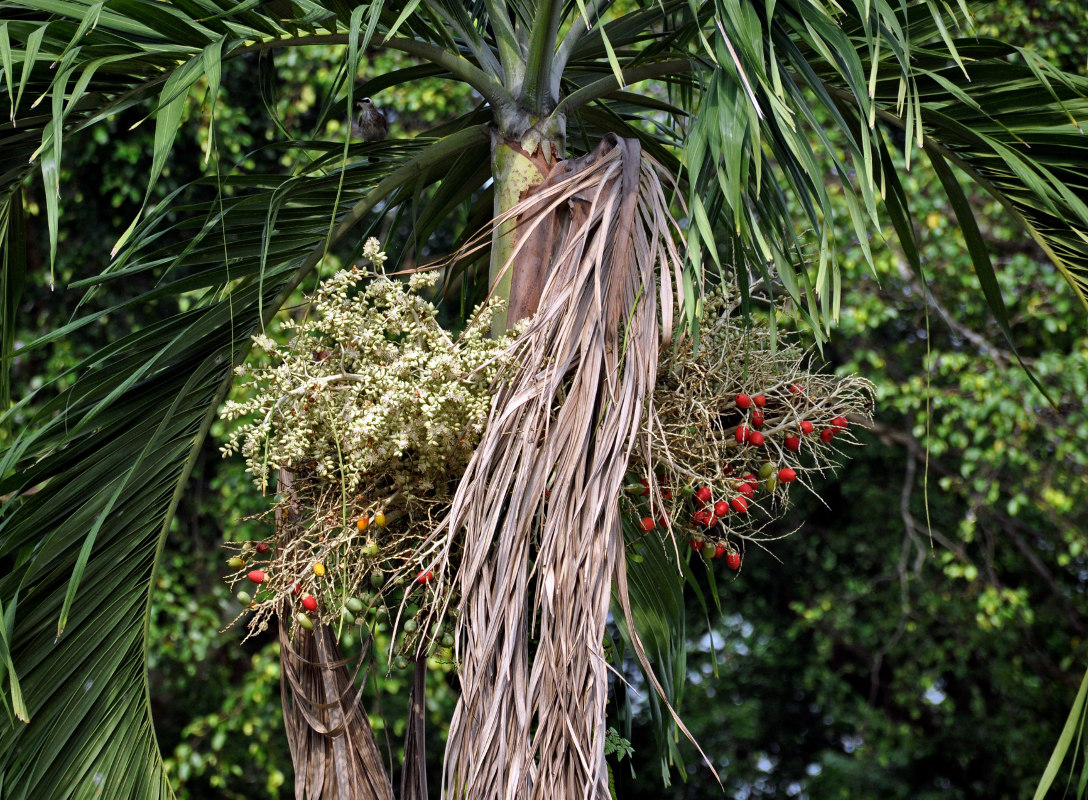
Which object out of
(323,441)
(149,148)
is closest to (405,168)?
(323,441)

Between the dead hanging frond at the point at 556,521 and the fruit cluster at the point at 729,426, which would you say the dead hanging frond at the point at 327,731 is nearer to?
the dead hanging frond at the point at 556,521

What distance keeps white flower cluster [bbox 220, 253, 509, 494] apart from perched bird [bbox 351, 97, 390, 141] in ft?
2.09

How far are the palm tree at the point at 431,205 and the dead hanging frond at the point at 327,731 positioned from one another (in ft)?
0.66

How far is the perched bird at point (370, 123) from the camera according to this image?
1942 millimetres

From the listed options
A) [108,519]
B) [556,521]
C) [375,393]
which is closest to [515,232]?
[375,393]

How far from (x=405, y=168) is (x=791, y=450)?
0.72 meters

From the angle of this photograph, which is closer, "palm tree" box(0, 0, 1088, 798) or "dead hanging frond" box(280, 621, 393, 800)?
"palm tree" box(0, 0, 1088, 798)

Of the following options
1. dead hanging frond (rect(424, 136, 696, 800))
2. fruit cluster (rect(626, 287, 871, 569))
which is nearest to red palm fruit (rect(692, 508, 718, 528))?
fruit cluster (rect(626, 287, 871, 569))

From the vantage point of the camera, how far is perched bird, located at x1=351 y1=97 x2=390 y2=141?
194 cm

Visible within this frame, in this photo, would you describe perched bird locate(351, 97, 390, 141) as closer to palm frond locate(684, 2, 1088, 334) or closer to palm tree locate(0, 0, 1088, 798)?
palm tree locate(0, 0, 1088, 798)

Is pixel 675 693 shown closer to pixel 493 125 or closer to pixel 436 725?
pixel 493 125

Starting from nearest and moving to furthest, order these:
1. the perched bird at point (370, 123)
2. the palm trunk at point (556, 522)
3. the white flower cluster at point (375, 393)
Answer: the palm trunk at point (556, 522) → the white flower cluster at point (375, 393) → the perched bird at point (370, 123)

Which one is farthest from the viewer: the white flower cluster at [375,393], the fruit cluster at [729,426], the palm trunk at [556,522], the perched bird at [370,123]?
the perched bird at [370,123]

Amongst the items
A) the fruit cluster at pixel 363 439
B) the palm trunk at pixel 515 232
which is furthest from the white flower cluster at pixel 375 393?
the palm trunk at pixel 515 232
